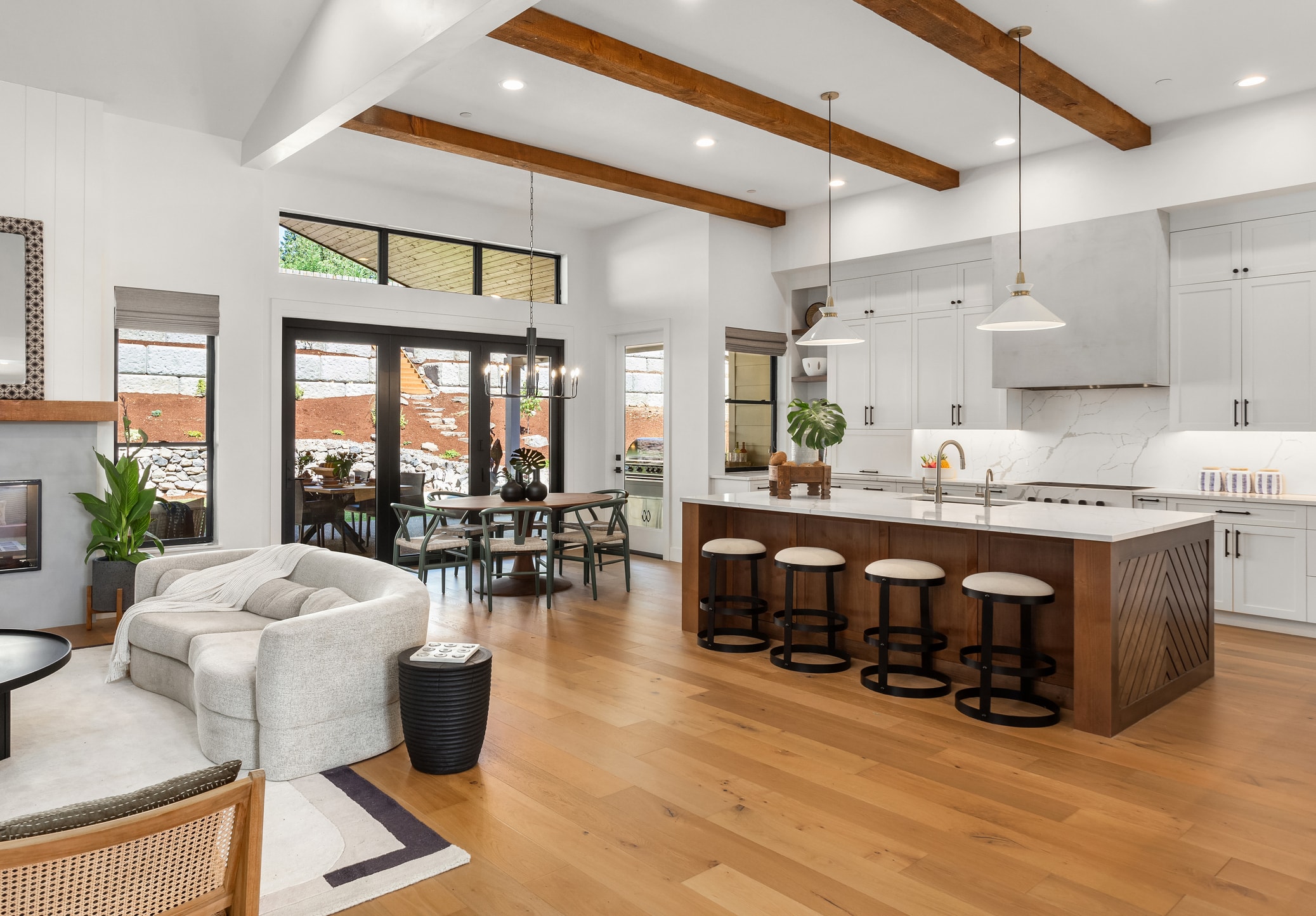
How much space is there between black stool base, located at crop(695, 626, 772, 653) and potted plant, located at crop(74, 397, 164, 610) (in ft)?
12.0

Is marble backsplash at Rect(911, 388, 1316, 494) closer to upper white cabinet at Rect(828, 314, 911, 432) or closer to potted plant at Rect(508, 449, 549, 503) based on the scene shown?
upper white cabinet at Rect(828, 314, 911, 432)

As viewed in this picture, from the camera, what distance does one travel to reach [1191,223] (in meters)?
5.85

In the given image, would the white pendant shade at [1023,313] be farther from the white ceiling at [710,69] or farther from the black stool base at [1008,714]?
the black stool base at [1008,714]

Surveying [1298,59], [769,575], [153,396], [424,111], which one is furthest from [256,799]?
[1298,59]

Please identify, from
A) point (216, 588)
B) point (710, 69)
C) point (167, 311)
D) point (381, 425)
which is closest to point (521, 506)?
point (381, 425)

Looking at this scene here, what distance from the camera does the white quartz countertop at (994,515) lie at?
3714 mm

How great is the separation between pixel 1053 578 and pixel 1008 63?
267cm

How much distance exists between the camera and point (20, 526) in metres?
5.36

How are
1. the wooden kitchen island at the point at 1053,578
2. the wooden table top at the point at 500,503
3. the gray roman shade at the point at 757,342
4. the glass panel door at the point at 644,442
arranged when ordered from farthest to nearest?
the glass panel door at the point at 644,442 → the gray roman shade at the point at 757,342 → the wooden table top at the point at 500,503 → the wooden kitchen island at the point at 1053,578

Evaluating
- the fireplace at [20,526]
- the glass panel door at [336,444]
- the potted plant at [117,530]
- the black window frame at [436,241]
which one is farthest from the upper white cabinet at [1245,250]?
the fireplace at [20,526]

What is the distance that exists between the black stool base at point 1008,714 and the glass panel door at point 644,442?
441 cm

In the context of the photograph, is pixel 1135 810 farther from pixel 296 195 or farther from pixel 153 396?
pixel 296 195

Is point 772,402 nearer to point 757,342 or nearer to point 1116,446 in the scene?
point 757,342

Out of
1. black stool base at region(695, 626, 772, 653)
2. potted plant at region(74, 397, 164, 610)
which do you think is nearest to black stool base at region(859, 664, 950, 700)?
black stool base at region(695, 626, 772, 653)
